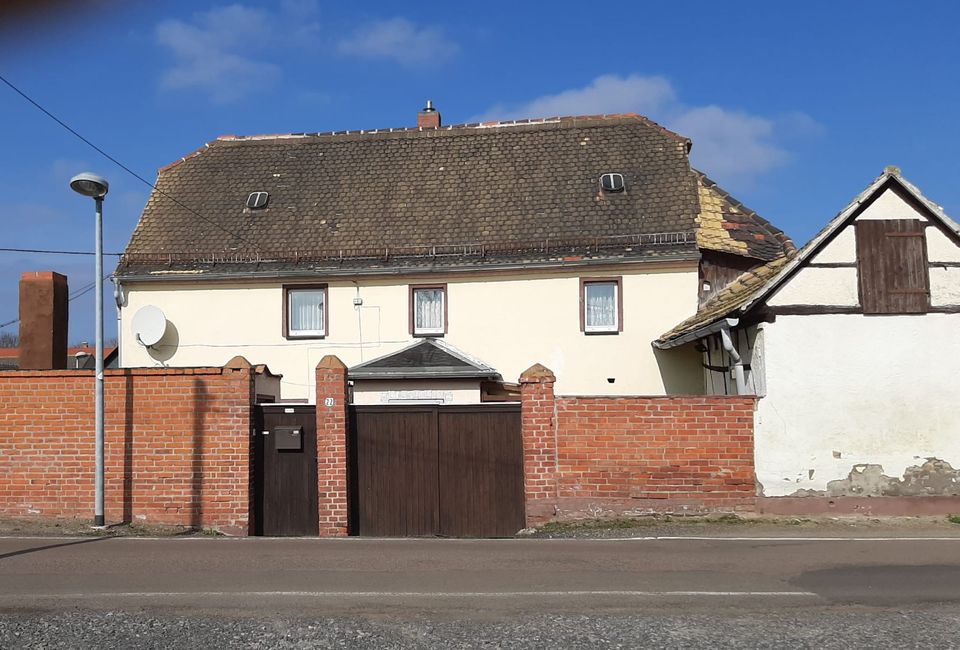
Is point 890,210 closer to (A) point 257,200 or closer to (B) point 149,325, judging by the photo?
(A) point 257,200

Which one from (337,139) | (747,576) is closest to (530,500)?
(747,576)

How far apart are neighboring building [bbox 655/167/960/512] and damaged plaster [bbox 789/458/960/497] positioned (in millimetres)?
15

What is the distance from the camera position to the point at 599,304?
20.8 m

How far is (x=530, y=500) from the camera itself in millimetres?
13898

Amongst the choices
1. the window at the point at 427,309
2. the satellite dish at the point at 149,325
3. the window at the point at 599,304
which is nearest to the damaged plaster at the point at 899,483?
the window at the point at 599,304

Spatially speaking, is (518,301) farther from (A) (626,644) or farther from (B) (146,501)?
(A) (626,644)

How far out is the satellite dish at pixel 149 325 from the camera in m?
20.8

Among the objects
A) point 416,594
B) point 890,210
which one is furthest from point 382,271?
point 416,594

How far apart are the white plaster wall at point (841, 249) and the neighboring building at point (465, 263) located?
5.75 m

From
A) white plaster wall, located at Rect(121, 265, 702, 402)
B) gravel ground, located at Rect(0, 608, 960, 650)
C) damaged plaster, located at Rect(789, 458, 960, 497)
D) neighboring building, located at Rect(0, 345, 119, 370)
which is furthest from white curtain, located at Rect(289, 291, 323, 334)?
gravel ground, located at Rect(0, 608, 960, 650)

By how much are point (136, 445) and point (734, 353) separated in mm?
9621

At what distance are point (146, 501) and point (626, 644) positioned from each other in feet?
31.4

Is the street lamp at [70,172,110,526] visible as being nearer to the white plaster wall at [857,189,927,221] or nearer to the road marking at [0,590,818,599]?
the road marking at [0,590,818,599]

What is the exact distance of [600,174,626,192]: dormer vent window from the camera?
73.1 feet
